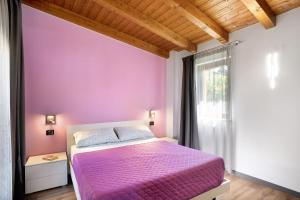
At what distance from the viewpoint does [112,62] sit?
3660mm

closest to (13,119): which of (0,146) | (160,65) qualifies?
(0,146)

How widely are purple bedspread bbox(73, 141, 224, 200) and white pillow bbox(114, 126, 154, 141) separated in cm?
65

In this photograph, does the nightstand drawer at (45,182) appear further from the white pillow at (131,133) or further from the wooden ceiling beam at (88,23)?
the wooden ceiling beam at (88,23)

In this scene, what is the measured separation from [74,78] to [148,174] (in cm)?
229

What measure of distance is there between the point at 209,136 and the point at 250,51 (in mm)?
1735

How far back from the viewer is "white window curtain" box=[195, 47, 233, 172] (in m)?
3.25

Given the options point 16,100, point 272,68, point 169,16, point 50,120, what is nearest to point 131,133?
point 50,120

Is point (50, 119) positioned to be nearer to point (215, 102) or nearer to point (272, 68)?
point (215, 102)

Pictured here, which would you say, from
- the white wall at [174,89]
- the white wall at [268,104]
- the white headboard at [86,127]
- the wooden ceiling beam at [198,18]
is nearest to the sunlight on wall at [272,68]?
the white wall at [268,104]

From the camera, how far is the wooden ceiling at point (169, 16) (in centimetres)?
253

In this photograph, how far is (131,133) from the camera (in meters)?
3.35

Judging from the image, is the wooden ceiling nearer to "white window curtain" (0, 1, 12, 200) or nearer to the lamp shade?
"white window curtain" (0, 1, 12, 200)

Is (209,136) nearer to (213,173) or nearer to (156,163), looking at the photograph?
(213,173)

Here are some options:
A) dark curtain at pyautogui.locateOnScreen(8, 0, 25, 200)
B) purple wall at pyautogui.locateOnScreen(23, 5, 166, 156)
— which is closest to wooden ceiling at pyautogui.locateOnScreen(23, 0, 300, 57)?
purple wall at pyautogui.locateOnScreen(23, 5, 166, 156)
